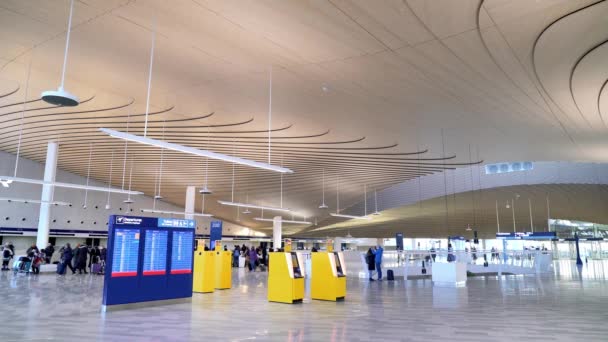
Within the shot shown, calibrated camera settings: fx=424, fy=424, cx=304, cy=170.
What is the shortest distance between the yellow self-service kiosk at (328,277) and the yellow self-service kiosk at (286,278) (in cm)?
58

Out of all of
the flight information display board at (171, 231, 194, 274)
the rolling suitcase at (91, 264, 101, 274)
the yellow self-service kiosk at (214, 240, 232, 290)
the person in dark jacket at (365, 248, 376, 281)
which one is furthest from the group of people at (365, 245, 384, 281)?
the rolling suitcase at (91, 264, 101, 274)

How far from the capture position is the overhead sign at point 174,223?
958cm

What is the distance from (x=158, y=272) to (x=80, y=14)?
5.49 metres

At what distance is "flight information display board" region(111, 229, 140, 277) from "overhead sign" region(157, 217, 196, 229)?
2.13 feet

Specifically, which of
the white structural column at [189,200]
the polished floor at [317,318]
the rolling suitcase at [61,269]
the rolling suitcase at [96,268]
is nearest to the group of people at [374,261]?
the polished floor at [317,318]

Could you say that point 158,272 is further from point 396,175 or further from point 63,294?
point 396,175

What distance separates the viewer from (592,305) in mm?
9000

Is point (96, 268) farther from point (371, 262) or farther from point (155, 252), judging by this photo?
point (371, 262)

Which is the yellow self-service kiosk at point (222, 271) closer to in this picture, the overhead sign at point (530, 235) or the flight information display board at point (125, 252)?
the flight information display board at point (125, 252)

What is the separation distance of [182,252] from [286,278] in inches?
99.7

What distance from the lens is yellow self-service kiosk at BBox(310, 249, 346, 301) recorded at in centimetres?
1003

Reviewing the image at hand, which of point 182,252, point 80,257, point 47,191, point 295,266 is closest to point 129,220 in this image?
point 182,252

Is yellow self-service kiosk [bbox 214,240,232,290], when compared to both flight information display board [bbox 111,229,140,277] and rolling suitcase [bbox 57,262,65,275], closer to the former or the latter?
flight information display board [bbox 111,229,140,277]

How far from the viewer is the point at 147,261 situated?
29.8ft
